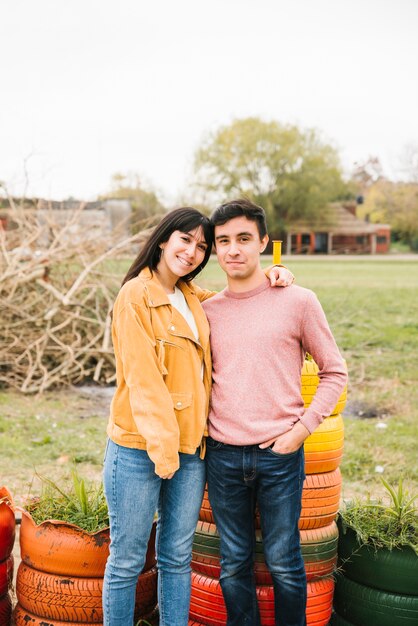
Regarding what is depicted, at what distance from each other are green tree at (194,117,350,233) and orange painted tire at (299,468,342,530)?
62954 mm

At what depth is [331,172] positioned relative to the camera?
68125mm

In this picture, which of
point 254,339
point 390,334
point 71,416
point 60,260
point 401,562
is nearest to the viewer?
point 254,339

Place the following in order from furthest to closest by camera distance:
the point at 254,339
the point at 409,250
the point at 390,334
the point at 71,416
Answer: the point at 409,250, the point at 390,334, the point at 71,416, the point at 254,339

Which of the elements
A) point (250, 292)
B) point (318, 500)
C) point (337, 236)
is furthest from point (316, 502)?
point (337, 236)

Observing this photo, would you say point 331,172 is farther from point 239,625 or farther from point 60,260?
point 239,625

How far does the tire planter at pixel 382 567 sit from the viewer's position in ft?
9.75

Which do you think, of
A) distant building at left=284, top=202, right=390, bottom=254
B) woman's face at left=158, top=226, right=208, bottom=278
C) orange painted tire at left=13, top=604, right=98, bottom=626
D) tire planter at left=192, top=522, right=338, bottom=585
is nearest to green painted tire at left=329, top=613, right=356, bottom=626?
tire planter at left=192, top=522, right=338, bottom=585

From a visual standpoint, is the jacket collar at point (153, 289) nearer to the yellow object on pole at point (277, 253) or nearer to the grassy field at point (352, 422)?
the yellow object on pole at point (277, 253)

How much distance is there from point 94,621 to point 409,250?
214ft

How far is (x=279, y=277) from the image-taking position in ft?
9.60

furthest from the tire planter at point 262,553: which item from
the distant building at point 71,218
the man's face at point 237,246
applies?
the distant building at point 71,218

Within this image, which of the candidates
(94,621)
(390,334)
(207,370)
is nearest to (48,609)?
(94,621)

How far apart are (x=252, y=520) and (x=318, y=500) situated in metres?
0.34

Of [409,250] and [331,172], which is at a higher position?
[331,172]
